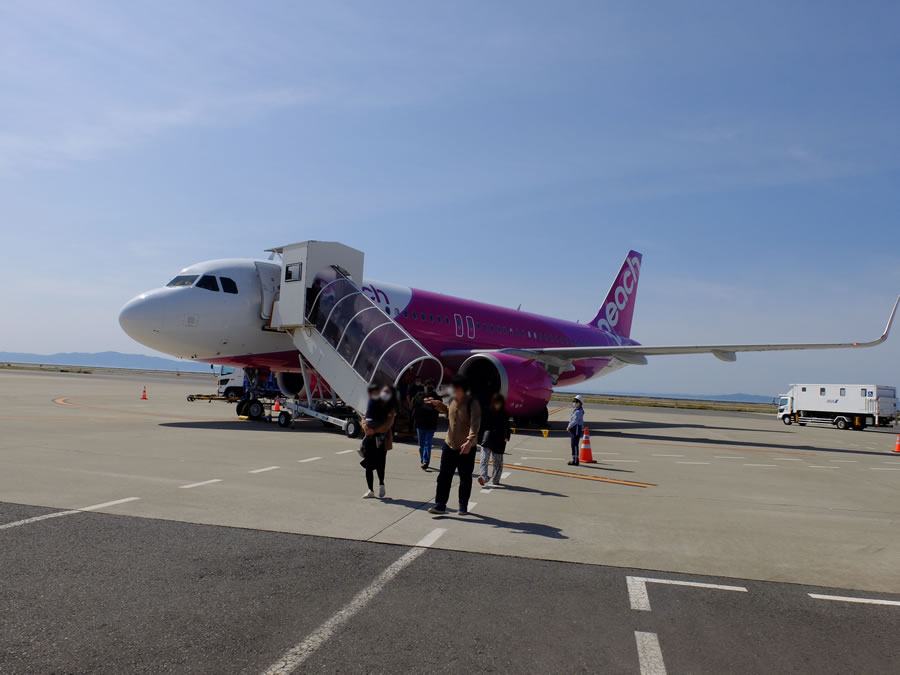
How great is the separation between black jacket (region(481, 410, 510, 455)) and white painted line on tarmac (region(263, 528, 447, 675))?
345cm

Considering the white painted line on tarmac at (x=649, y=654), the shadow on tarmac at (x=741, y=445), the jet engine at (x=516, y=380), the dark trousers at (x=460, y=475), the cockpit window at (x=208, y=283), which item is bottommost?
the white painted line on tarmac at (x=649, y=654)

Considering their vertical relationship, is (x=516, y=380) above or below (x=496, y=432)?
above

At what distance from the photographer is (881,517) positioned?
7859 millimetres

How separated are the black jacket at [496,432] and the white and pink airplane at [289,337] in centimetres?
330

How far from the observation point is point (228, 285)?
16.7 meters

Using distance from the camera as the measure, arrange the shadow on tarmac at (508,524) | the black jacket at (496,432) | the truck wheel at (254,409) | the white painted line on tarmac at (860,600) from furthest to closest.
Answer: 1. the truck wheel at (254,409)
2. the black jacket at (496,432)
3. the shadow on tarmac at (508,524)
4. the white painted line on tarmac at (860,600)

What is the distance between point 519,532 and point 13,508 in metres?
5.25

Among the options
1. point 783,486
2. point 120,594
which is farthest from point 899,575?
point 120,594

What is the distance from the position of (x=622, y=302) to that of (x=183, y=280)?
24.2 metres

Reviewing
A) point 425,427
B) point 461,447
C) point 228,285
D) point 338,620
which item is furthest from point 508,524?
point 228,285

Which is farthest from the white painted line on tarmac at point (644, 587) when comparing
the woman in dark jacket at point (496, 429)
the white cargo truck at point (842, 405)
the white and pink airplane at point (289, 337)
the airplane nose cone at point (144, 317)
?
the white cargo truck at point (842, 405)

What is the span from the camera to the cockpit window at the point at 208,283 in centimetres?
1634

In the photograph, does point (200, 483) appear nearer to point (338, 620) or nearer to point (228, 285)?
point (338, 620)

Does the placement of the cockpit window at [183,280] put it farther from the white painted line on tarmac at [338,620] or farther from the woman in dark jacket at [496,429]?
the white painted line on tarmac at [338,620]
